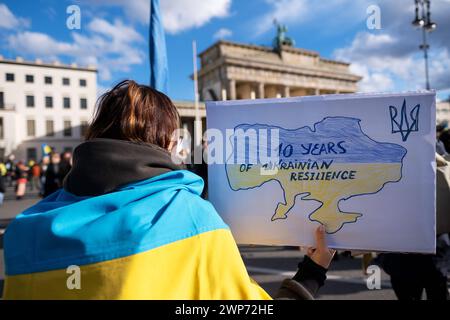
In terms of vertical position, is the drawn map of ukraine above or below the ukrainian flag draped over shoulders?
above

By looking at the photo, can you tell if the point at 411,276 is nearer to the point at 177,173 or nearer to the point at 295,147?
the point at 295,147

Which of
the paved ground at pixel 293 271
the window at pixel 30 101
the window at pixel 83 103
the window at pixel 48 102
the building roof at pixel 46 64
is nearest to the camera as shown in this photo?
the paved ground at pixel 293 271

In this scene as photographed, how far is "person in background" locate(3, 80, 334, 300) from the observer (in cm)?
91

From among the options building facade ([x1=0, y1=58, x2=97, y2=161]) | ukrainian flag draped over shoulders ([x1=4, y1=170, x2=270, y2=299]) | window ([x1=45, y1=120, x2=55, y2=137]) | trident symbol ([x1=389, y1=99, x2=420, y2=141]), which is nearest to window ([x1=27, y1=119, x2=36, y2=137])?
building facade ([x1=0, y1=58, x2=97, y2=161])

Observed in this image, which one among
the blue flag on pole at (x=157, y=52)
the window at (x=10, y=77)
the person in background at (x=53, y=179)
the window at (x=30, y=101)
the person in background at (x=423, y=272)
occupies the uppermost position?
the window at (x=10, y=77)

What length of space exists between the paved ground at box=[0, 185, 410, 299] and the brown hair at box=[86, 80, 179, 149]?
3357mm

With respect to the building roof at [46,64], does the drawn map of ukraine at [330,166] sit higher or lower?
lower

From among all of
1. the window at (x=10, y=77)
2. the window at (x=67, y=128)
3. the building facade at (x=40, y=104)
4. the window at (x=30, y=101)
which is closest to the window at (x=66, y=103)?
the building facade at (x=40, y=104)

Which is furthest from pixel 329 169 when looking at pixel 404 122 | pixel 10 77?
pixel 10 77

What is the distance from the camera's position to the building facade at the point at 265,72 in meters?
43.3

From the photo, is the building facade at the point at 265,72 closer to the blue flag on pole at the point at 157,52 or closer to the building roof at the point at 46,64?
the building roof at the point at 46,64

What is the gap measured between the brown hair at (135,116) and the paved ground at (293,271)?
11.0 feet

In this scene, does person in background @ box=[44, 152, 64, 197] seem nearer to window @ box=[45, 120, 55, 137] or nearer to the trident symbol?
the trident symbol

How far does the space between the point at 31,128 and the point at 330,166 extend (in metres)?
53.8
